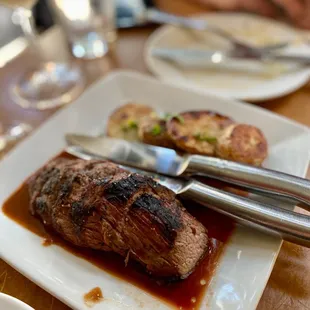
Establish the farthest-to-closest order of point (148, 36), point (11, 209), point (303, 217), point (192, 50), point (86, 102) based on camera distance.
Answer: point (148, 36) < point (192, 50) < point (86, 102) < point (11, 209) < point (303, 217)

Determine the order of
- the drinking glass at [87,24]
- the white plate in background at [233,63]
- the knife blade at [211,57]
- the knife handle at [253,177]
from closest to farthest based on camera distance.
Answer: the knife handle at [253,177]
the white plate in background at [233,63]
the knife blade at [211,57]
the drinking glass at [87,24]

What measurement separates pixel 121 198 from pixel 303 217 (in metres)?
0.52

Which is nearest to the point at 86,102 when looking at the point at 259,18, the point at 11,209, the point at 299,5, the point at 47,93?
the point at 47,93

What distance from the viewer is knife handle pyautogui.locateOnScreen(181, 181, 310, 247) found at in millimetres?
1227

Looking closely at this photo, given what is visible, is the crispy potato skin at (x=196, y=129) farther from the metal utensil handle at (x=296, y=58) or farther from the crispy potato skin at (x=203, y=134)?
the metal utensil handle at (x=296, y=58)

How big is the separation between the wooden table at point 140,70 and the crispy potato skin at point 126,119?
0.46 metres

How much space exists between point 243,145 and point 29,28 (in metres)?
1.41

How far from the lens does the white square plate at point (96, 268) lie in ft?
4.05

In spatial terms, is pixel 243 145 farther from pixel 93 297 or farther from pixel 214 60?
pixel 214 60

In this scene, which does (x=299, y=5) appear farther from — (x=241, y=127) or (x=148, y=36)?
(x=241, y=127)

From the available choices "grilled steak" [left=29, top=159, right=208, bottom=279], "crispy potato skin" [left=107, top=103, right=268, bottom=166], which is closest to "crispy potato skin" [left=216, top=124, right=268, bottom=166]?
"crispy potato skin" [left=107, top=103, right=268, bottom=166]

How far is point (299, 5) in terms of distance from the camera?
252 cm

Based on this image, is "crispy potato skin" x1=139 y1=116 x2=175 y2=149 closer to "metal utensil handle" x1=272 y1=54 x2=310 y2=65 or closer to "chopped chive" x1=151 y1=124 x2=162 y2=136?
"chopped chive" x1=151 y1=124 x2=162 y2=136

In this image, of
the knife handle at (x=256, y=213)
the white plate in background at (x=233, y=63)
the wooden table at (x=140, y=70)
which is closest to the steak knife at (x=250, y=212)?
the knife handle at (x=256, y=213)
